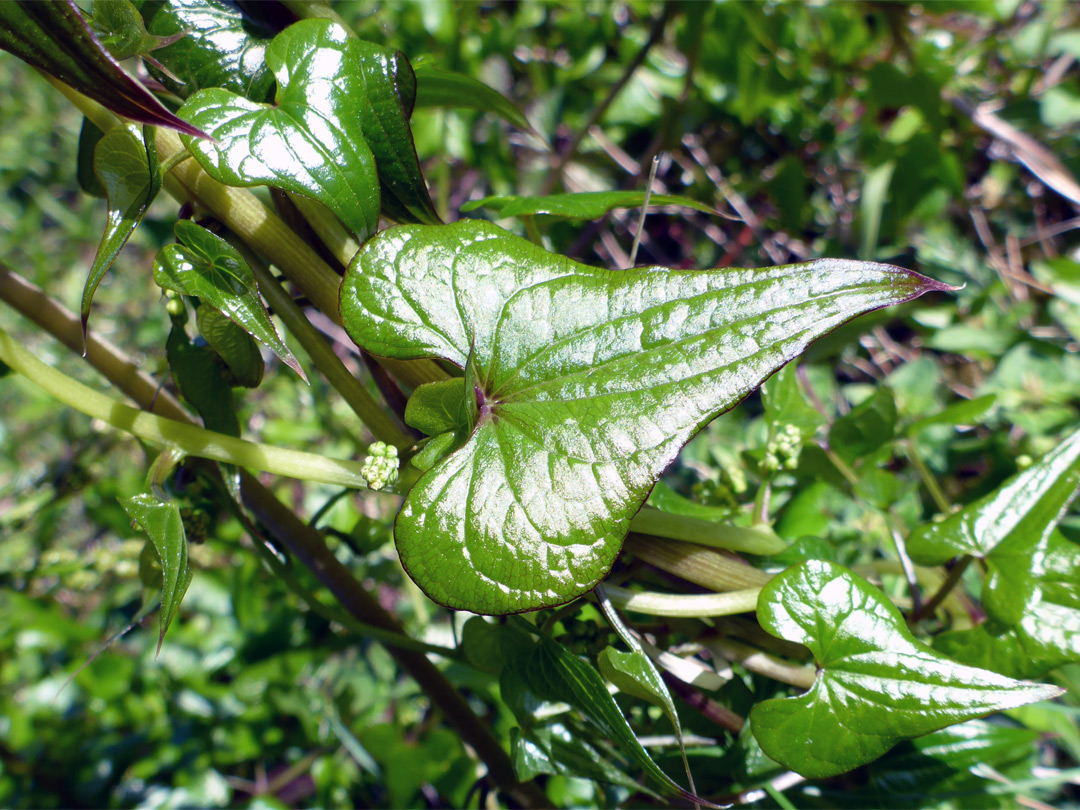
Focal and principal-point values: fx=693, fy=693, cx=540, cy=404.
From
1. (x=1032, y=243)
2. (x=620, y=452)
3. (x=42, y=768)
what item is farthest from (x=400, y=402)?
(x=1032, y=243)

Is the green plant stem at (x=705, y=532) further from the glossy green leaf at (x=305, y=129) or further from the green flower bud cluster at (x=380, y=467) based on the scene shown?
the glossy green leaf at (x=305, y=129)

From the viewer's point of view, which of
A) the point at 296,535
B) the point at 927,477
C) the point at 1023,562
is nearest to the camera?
the point at 1023,562

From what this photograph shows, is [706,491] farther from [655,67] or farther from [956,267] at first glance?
[655,67]

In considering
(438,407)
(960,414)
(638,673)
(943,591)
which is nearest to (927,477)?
(960,414)

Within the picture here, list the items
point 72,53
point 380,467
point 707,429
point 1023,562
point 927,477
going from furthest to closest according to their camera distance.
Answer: point 707,429, point 927,477, point 1023,562, point 380,467, point 72,53

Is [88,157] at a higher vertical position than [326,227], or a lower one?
higher

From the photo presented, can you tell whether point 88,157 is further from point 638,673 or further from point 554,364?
point 638,673

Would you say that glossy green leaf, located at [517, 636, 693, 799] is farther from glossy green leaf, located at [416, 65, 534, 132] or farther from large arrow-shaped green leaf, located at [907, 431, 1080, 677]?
glossy green leaf, located at [416, 65, 534, 132]

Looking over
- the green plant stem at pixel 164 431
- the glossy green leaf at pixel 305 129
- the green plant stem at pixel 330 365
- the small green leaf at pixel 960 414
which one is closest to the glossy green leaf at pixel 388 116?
the glossy green leaf at pixel 305 129
